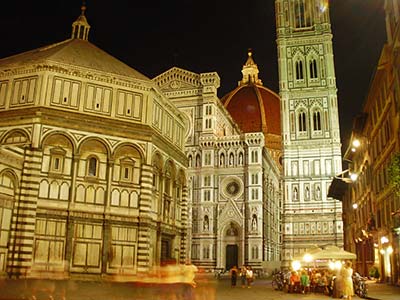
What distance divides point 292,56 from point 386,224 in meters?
41.1

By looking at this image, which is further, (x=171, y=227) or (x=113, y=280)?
(x=171, y=227)

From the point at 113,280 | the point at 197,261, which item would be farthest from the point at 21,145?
the point at 197,261

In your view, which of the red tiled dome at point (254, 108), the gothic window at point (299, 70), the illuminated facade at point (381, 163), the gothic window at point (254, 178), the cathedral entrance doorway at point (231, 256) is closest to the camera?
the illuminated facade at point (381, 163)

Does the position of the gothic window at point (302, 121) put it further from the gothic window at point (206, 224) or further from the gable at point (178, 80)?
the gothic window at point (206, 224)

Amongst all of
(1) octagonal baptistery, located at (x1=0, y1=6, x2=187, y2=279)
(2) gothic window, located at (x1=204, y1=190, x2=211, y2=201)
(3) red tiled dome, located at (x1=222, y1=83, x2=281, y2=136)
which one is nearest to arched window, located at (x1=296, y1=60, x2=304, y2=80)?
(2) gothic window, located at (x1=204, y1=190, x2=211, y2=201)

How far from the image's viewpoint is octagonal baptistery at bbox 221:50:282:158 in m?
81.9

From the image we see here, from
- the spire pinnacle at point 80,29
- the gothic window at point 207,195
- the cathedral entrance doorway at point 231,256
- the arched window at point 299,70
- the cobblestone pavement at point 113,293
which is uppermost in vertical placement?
the arched window at point 299,70

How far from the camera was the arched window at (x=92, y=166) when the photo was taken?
23.2 meters

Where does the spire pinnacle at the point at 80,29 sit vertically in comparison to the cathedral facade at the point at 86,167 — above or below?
above

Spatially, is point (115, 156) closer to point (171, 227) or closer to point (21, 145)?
point (21, 145)

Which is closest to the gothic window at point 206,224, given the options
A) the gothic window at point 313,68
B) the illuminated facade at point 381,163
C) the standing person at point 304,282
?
the illuminated facade at point 381,163

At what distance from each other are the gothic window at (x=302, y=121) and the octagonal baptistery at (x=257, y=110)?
20.2 meters

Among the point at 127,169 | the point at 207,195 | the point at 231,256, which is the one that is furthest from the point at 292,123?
the point at 127,169

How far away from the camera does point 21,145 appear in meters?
21.9
